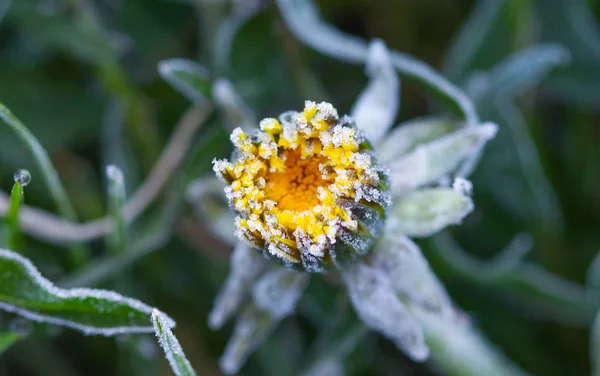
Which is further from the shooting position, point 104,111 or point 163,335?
point 104,111

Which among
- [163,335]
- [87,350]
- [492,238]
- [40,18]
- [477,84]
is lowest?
[87,350]

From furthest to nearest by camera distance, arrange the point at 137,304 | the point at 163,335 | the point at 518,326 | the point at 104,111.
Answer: the point at 104,111 < the point at 518,326 < the point at 137,304 < the point at 163,335

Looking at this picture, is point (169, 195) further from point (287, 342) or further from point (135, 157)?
point (287, 342)

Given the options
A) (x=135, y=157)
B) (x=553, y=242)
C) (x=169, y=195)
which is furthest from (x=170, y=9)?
(x=553, y=242)

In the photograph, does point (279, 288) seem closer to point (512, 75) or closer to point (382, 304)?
Result: point (382, 304)

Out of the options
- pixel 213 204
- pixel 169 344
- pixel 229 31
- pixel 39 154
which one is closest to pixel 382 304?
pixel 169 344

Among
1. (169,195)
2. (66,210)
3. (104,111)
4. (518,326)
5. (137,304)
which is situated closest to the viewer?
(137,304)

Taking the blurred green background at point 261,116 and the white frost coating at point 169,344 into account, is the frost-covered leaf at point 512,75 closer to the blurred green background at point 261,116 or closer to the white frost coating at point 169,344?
the blurred green background at point 261,116
